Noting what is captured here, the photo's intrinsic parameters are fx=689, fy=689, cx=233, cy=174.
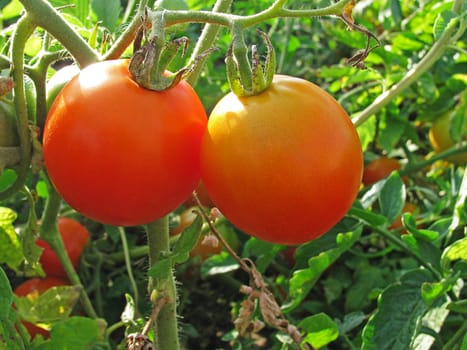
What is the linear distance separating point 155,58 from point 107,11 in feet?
1.24

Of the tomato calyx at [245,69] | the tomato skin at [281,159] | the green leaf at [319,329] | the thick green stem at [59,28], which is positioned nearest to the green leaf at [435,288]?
the green leaf at [319,329]

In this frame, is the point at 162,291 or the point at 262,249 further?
the point at 262,249

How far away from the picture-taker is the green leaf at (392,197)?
108cm

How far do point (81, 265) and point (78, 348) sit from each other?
59cm

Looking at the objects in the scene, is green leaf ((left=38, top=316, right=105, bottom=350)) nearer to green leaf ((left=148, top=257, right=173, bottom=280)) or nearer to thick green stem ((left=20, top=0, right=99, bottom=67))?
green leaf ((left=148, top=257, right=173, bottom=280))

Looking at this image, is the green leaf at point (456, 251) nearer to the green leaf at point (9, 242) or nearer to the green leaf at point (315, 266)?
the green leaf at point (315, 266)

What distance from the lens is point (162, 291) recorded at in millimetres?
786

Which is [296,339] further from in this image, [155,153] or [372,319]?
[155,153]

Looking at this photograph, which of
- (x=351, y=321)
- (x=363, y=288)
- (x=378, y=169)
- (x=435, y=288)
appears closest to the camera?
(x=435, y=288)

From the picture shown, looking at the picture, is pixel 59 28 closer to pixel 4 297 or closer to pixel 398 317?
pixel 4 297

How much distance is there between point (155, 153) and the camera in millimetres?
623

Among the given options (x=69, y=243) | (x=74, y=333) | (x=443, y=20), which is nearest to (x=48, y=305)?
(x=74, y=333)

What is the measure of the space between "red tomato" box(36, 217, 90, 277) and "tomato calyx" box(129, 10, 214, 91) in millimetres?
635

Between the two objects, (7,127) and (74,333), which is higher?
(7,127)
